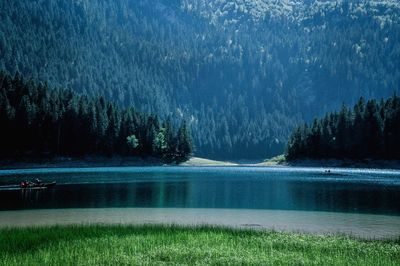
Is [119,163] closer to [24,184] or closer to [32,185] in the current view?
[32,185]

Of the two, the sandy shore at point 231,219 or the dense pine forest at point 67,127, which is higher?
the dense pine forest at point 67,127

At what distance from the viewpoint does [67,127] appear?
158 m

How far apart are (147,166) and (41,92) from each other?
156ft

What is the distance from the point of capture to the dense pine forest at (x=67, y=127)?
144 meters

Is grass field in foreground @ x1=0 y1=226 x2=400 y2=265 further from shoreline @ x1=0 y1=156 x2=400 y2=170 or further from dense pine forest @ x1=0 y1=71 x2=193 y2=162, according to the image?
dense pine forest @ x1=0 y1=71 x2=193 y2=162

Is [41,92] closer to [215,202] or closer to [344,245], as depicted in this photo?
[215,202]

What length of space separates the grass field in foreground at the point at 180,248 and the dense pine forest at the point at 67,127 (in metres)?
122

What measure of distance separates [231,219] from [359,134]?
12830 cm

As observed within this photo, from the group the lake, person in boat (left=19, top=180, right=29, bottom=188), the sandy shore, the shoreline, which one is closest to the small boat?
person in boat (left=19, top=180, right=29, bottom=188)

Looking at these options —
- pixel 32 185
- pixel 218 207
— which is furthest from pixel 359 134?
pixel 218 207

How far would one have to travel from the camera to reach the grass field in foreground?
19.2m

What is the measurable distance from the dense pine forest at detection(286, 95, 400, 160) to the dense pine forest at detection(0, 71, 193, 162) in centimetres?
5723

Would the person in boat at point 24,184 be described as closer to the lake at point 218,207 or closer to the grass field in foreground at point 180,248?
the lake at point 218,207

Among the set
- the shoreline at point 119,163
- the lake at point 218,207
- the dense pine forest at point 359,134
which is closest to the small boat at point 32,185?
the lake at point 218,207
